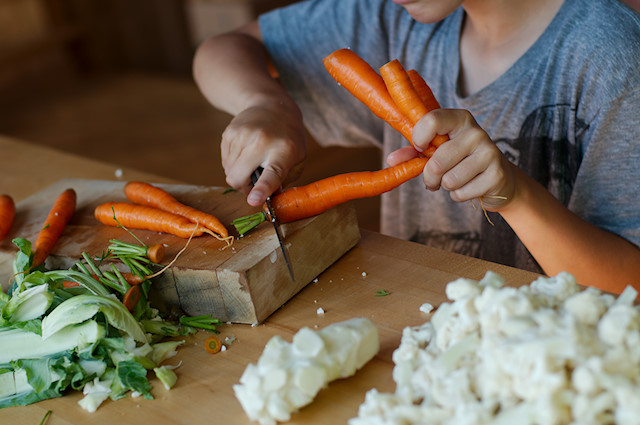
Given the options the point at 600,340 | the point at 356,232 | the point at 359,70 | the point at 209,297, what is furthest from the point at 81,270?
the point at 600,340

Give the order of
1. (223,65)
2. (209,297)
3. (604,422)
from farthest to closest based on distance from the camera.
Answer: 1. (223,65)
2. (209,297)
3. (604,422)

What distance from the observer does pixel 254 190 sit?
1.25 m

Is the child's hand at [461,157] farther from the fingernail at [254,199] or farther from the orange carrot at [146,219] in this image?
Result: the orange carrot at [146,219]

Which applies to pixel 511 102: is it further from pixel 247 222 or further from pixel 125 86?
pixel 125 86

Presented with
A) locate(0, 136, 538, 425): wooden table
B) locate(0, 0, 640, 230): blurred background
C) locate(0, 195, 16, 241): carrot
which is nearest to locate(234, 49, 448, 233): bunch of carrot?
locate(0, 136, 538, 425): wooden table

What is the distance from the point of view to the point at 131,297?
1.12 metres

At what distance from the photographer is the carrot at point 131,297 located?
1.11 meters

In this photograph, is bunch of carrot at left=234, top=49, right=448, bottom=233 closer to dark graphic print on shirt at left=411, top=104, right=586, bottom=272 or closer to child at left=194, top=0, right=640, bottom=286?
child at left=194, top=0, right=640, bottom=286

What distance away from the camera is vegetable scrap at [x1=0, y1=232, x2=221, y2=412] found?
102cm

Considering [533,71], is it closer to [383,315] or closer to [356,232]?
[356,232]

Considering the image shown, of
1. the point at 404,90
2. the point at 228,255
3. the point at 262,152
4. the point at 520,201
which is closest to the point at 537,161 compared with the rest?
the point at 520,201

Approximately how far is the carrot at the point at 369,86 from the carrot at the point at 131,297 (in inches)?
22.7

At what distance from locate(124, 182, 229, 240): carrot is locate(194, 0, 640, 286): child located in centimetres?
8

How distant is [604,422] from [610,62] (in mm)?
834
